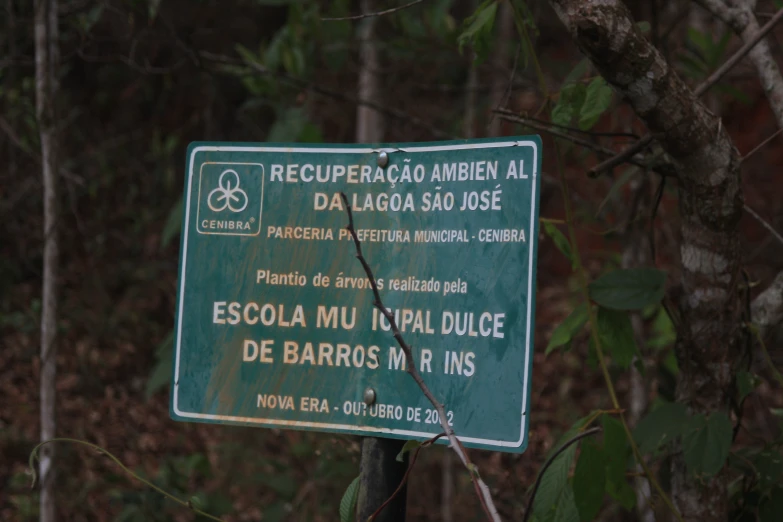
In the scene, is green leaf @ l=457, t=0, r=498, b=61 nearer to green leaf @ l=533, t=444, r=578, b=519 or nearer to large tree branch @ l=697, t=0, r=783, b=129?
large tree branch @ l=697, t=0, r=783, b=129

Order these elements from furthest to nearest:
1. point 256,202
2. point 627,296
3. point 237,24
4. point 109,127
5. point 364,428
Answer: point 109,127
point 237,24
point 627,296
point 256,202
point 364,428

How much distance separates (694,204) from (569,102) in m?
0.38

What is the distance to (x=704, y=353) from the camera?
187cm

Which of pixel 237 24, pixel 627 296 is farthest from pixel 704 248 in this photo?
Result: pixel 237 24

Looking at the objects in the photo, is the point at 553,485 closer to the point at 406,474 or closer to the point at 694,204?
the point at 406,474

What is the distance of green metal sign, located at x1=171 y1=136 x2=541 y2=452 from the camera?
4.91 feet

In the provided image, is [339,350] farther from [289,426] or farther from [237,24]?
[237,24]

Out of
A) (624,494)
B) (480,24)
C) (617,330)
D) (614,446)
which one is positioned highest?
(480,24)

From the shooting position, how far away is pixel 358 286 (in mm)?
1604

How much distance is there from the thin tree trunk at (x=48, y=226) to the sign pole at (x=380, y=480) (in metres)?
1.57

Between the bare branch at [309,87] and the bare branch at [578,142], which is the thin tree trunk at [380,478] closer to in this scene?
the bare branch at [578,142]

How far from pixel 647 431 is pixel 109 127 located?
5663 millimetres

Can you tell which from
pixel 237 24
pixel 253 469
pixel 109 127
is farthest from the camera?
pixel 109 127

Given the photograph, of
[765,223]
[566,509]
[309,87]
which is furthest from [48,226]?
→ [765,223]
